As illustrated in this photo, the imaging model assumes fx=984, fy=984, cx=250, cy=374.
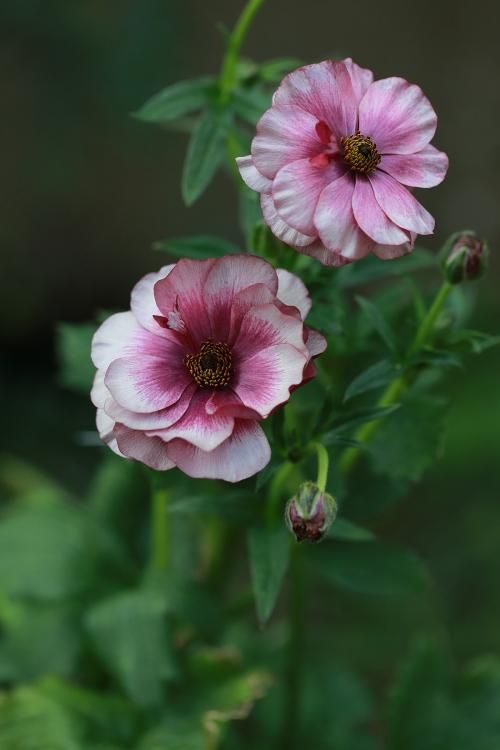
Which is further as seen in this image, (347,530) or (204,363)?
(347,530)

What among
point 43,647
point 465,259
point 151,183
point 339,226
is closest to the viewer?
point 339,226

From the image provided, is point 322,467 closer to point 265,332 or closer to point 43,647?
point 265,332

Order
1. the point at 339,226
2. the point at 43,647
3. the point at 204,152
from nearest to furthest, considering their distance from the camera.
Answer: the point at 339,226, the point at 204,152, the point at 43,647

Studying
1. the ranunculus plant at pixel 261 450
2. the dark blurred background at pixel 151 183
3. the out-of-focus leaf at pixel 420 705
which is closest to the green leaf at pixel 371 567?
the ranunculus plant at pixel 261 450

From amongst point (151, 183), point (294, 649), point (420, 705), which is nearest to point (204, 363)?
point (294, 649)

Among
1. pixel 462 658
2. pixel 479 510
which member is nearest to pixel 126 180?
pixel 479 510

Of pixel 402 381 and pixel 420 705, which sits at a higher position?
pixel 402 381

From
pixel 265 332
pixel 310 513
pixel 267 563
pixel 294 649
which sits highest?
pixel 265 332
